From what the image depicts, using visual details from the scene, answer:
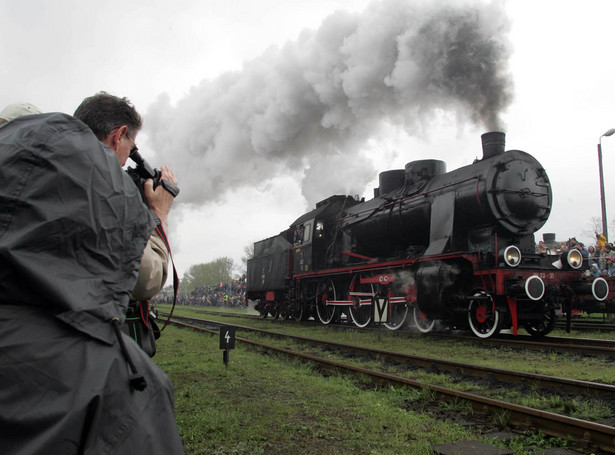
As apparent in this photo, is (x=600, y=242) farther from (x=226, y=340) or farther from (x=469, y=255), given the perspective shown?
(x=226, y=340)

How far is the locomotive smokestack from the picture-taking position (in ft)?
33.9

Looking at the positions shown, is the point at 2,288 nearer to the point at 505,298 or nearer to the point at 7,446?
the point at 7,446

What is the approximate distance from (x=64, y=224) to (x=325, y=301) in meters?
14.9

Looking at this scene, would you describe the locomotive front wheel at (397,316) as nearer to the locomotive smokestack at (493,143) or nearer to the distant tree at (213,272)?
the locomotive smokestack at (493,143)

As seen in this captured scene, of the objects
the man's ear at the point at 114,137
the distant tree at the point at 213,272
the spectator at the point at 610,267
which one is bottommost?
the man's ear at the point at 114,137

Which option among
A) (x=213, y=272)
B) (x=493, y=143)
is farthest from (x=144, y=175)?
(x=213, y=272)

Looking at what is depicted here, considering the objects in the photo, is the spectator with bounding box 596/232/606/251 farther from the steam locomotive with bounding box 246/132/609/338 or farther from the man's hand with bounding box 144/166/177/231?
the man's hand with bounding box 144/166/177/231

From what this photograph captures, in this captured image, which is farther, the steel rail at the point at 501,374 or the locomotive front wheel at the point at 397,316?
the locomotive front wheel at the point at 397,316

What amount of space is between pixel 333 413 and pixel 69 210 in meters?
4.12

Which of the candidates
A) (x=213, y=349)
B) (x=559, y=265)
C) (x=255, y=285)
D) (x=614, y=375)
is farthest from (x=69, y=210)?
(x=255, y=285)

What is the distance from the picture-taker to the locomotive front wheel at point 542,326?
10080 mm

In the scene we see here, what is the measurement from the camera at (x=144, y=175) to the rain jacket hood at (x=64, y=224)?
20.1 inches

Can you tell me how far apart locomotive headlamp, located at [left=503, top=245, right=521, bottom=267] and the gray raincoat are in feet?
29.6

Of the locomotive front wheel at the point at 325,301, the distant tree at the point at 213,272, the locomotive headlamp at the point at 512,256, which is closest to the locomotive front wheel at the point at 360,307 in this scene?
the locomotive front wheel at the point at 325,301
